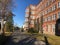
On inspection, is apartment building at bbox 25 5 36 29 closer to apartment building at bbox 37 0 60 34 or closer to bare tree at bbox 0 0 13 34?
apartment building at bbox 37 0 60 34

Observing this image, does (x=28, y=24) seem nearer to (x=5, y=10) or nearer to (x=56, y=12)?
(x=56, y=12)

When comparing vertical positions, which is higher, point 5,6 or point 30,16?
point 30,16

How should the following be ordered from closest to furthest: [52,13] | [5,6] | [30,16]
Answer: [5,6], [52,13], [30,16]

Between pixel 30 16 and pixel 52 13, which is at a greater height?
pixel 30 16

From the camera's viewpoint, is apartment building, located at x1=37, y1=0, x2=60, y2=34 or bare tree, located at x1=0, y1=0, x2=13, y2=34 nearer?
bare tree, located at x1=0, y1=0, x2=13, y2=34

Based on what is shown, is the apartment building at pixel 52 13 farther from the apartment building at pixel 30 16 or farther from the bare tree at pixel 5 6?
the apartment building at pixel 30 16

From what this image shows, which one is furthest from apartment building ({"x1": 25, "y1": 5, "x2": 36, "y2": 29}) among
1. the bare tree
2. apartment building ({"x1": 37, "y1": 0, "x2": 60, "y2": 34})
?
the bare tree

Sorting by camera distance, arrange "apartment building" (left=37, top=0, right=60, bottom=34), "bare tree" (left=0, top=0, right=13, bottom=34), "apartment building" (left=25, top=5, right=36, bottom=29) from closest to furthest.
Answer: "bare tree" (left=0, top=0, right=13, bottom=34) < "apartment building" (left=37, top=0, right=60, bottom=34) < "apartment building" (left=25, top=5, right=36, bottom=29)

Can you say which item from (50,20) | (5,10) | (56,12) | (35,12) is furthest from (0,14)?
(35,12)

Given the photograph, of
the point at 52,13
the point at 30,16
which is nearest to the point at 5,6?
the point at 52,13

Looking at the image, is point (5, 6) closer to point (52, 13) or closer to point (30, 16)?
point (52, 13)

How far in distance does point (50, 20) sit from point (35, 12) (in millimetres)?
35343

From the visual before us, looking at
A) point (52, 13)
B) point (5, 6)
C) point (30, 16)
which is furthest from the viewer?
point (30, 16)

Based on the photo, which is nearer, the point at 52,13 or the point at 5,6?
the point at 5,6
